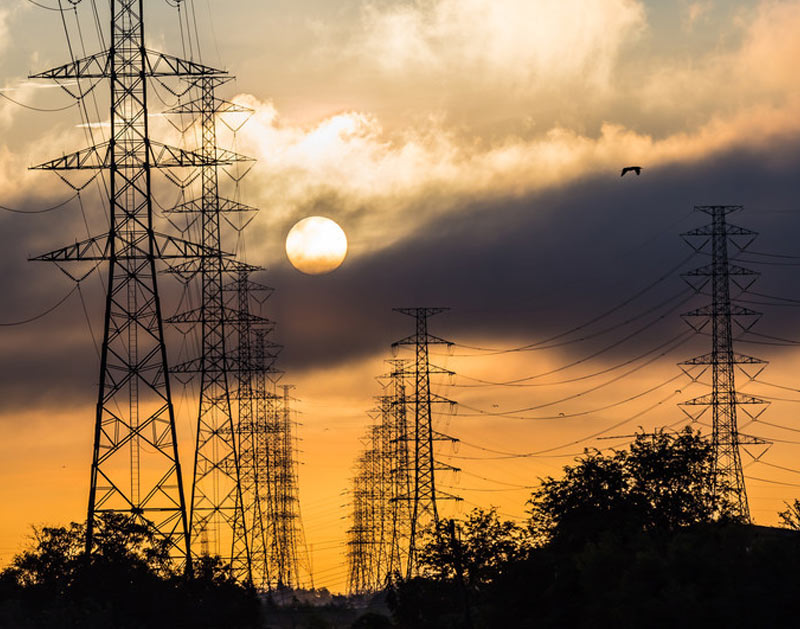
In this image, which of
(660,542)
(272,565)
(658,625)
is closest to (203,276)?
(660,542)

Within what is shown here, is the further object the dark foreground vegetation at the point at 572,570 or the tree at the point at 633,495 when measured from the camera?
the tree at the point at 633,495

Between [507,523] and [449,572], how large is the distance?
6.38 meters

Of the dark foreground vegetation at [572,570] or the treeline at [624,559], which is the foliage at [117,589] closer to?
the dark foreground vegetation at [572,570]

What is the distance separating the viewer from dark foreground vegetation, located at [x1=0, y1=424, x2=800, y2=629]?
7844cm

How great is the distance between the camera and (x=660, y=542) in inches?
3627

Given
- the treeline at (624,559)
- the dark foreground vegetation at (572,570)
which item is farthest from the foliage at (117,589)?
the treeline at (624,559)

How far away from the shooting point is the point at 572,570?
97438 millimetres

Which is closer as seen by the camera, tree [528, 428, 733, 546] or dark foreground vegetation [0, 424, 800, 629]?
dark foreground vegetation [0, 424, 800, 629]

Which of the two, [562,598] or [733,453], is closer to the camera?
[562,598]

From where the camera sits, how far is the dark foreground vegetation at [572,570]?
257ft

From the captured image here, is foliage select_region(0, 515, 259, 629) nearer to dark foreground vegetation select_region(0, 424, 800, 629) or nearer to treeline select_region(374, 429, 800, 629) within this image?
dark foreground vegetation select_region(0, 424, 800, 629)

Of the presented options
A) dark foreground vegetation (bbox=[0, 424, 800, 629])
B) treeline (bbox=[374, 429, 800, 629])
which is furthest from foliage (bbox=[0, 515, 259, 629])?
treeline (bbox=[374, 429, 800, 629])

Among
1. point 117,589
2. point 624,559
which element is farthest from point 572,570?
point 117,589

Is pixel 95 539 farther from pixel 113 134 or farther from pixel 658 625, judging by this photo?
pixel 658 625
